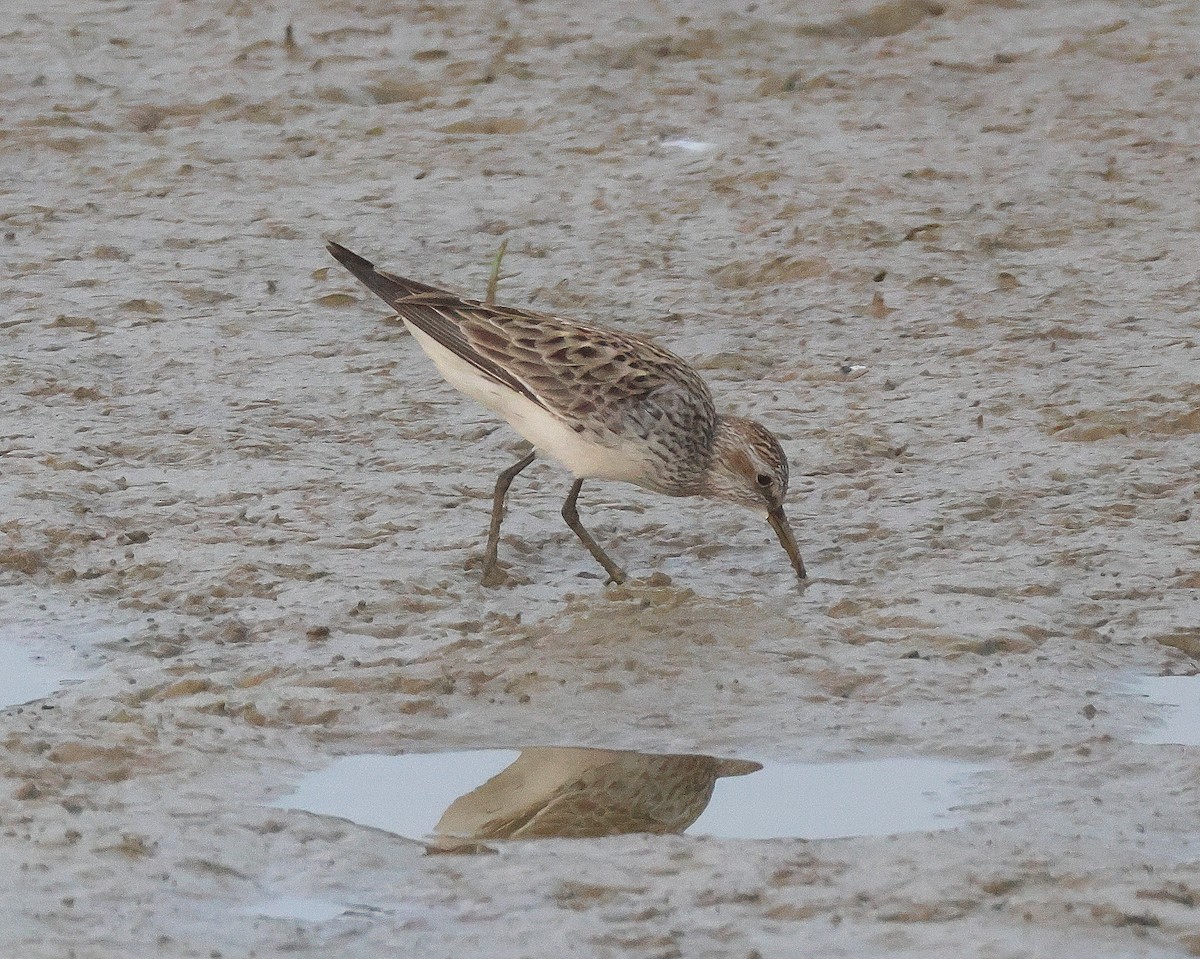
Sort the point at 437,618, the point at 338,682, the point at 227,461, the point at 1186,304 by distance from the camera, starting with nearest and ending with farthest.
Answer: the point at 338,682
the point at 437,618
the point at 227,461
the point at 1186,304

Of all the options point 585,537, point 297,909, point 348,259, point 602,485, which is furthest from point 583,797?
point 602,485

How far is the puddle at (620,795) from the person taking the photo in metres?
5.60

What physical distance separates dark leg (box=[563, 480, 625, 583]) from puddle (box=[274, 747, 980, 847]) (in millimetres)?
1298

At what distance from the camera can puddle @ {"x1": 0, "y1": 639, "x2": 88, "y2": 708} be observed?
250 inches

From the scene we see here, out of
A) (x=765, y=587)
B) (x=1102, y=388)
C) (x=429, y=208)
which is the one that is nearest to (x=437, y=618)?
(x=765, y=587)

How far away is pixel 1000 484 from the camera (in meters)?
8.00

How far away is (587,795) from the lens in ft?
19.1

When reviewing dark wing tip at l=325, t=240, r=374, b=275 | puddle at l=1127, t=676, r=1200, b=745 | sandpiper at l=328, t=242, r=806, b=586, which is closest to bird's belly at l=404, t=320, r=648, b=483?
sandpiper at l=328, t=242, r=806, b=586

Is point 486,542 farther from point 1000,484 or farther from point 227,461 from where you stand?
point 1000,484

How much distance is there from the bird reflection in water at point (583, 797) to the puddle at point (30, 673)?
59.8 inches

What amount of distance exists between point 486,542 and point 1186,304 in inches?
156

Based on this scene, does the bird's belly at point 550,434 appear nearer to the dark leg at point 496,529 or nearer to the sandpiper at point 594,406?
the sandpiper at point 594,406

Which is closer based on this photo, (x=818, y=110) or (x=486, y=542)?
(x=486, y=542)

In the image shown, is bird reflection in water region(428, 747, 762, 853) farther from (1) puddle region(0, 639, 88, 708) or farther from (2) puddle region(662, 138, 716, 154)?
(2) puddle region(662, 138, 716, 154)
